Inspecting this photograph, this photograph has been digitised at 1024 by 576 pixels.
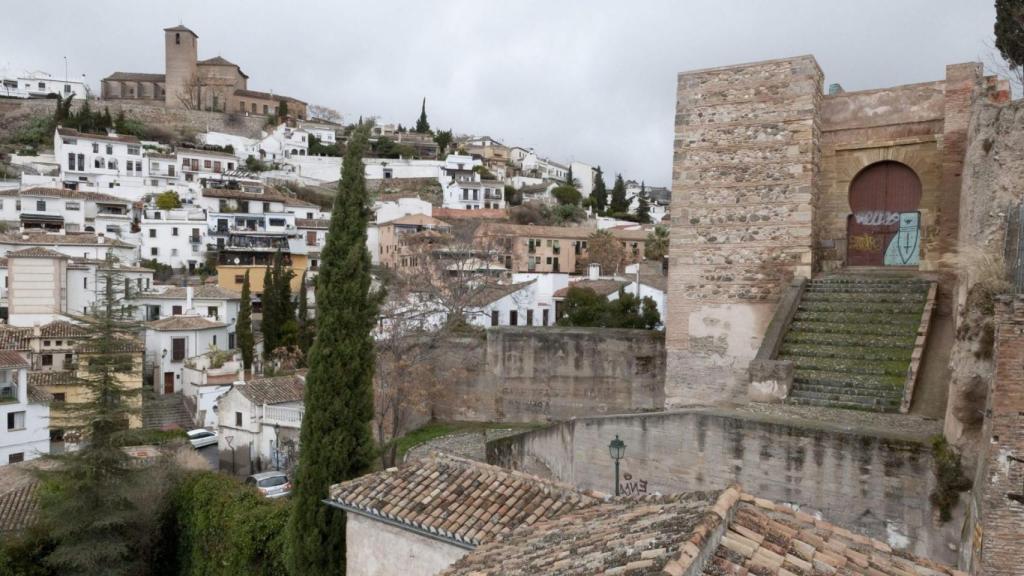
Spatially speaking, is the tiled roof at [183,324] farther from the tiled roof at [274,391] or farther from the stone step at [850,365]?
the stone step at [850,365]

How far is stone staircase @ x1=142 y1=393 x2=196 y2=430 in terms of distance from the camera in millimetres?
25891

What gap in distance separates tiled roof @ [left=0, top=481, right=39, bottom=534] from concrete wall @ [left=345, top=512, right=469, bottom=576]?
1046 cm

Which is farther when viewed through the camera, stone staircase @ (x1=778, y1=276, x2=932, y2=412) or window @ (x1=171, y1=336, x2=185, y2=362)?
window @ (x1=171, y1=336, x2=185, y2=362)

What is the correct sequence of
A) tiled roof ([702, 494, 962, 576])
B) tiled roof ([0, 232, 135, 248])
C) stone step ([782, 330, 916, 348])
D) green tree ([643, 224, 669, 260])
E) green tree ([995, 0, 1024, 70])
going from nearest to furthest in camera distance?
tiled roof ([702, 494, 962, 576]) → stone step ([782, 330, 916, 348]) → green tree ([995, 0, 1024, 70]) → tiled roof ([0, 232, 135, 248]) → green tree ([643, 224, 669, 260])

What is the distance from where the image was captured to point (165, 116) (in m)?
78.5

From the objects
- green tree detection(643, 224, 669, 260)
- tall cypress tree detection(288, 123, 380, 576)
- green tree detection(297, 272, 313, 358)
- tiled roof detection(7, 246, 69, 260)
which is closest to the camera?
tall cypress tree detection(288, 123, 380, 576)

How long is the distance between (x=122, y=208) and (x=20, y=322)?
59.5 ft

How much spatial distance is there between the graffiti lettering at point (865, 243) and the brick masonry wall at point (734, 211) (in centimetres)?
102

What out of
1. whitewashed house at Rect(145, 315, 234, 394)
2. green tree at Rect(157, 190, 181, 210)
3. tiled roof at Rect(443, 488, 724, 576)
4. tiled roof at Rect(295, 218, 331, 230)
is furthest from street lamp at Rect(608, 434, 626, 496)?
green tree at Rect(157, 190, 181, 210)

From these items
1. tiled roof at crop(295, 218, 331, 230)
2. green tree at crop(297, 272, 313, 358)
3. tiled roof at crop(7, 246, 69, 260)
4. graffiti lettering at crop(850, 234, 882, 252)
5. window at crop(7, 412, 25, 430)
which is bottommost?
window at crop(7, 412, 25, 430)

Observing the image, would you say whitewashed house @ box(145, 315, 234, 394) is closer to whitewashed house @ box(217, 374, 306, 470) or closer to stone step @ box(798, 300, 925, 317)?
whitewashed house @ box(217, 374, 306, 470)

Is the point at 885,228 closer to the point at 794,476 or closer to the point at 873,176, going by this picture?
the point at 873,176

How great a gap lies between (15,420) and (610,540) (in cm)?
2162

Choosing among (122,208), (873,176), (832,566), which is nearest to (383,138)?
(122,208)
